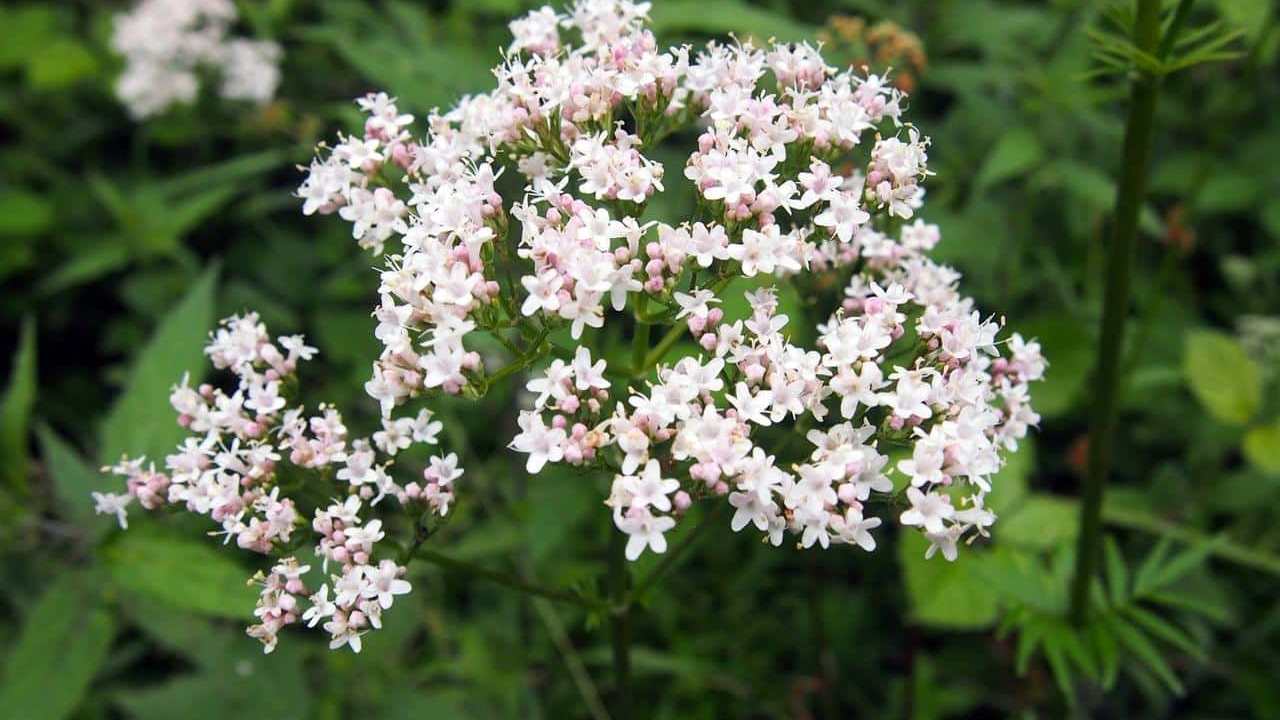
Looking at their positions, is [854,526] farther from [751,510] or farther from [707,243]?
[707,243]

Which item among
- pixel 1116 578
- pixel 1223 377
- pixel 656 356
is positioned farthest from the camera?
pixel 1223 377

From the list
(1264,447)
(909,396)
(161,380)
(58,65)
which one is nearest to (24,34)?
(58,65)

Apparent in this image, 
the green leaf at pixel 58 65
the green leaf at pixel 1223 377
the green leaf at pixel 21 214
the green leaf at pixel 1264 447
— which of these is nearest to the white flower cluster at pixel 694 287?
the green leaf at pixel 1264 447

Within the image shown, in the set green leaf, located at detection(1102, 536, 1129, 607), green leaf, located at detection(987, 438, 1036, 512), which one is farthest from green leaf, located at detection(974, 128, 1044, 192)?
green leaf, located at detection(1102, 536, 1129, 607)

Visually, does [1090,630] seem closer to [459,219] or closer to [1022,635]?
[1022,635]

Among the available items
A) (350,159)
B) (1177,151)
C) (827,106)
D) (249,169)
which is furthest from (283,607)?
(1177,151)

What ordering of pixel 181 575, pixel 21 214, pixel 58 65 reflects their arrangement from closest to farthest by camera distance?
pixel 181 575
pixel 21 214
pixel 58 65
